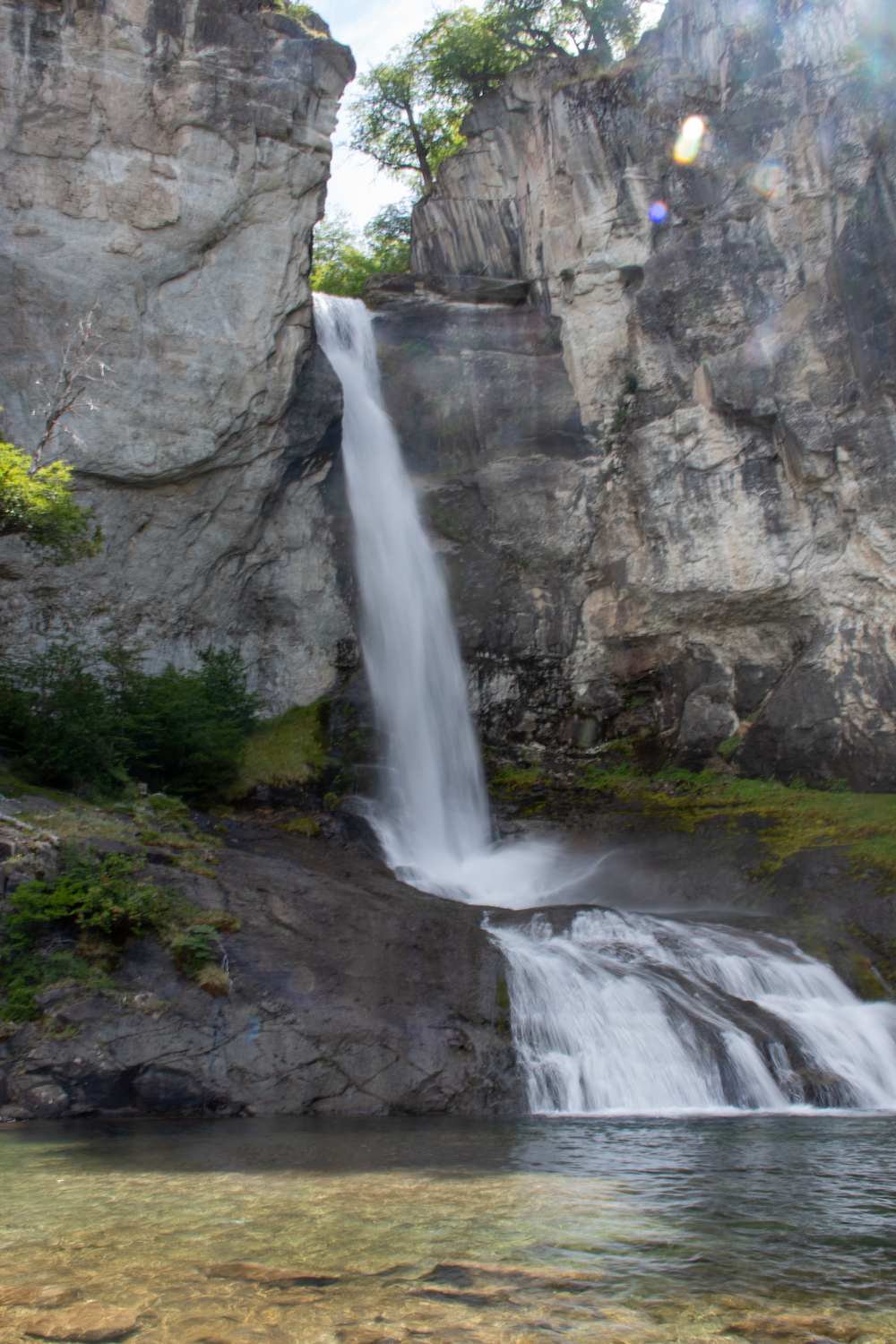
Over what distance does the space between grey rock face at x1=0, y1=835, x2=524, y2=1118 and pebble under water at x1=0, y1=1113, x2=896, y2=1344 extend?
131cm

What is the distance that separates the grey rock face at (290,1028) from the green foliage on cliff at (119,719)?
12.0 feet

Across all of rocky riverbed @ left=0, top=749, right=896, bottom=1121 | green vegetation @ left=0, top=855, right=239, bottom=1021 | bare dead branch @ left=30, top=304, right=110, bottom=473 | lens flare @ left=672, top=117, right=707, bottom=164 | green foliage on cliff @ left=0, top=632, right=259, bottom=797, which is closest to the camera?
rocky riverbed @ left=0, top=749, right=896, bottom=1121

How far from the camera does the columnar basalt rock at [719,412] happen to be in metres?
15.8

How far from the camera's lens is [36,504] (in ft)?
35.5

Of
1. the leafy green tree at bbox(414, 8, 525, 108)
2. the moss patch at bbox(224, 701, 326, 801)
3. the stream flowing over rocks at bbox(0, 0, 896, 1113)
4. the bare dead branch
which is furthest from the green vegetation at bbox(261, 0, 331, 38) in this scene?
the moss patch at bbox(224, 701, 326, 801)

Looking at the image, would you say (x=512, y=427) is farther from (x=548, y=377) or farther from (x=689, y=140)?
(x=689, y=140)

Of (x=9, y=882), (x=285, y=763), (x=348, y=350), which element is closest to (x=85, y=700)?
(x=285, y=763)

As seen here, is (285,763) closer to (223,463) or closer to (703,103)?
(223,463)

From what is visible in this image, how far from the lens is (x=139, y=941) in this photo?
8.28 m

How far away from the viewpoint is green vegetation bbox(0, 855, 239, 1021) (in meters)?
7.73

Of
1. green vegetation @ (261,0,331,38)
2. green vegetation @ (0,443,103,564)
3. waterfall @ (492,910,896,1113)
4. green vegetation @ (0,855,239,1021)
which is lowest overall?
waterfall @ (492,910,896,1113)

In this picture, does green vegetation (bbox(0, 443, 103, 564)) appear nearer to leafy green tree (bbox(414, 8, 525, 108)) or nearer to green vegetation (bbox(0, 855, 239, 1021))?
green vegetation (bbox(0, 855, 239, 1021))

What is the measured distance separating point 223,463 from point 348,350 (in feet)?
16.6

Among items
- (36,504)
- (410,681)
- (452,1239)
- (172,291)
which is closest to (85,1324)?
(452,1239)
